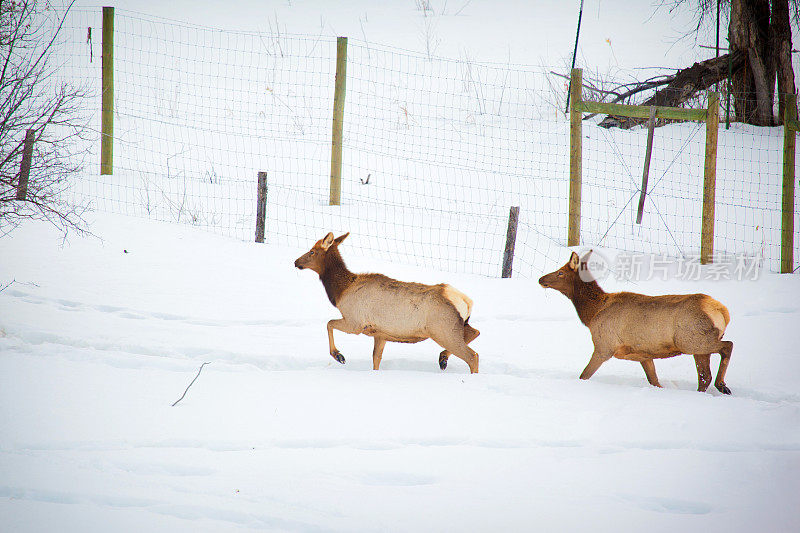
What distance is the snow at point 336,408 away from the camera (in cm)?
374

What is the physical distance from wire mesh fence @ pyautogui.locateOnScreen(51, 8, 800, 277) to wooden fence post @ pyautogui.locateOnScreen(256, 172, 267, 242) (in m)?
0.61

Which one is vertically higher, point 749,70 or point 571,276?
point 749,70

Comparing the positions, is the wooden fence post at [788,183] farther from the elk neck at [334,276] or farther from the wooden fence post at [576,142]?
the elk neck at [334,276]

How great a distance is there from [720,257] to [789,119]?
215cm

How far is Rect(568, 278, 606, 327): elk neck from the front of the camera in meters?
6.06

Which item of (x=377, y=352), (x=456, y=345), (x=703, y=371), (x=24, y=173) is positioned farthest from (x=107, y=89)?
(x=703, y=371)

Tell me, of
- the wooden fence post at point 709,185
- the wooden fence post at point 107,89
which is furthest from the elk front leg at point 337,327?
the wooden fence post at point 107,89

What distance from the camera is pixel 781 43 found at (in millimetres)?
14305

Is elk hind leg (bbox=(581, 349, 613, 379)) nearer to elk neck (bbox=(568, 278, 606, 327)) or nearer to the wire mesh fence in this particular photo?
elk neck (bbox=(568, 278, 606, 327))

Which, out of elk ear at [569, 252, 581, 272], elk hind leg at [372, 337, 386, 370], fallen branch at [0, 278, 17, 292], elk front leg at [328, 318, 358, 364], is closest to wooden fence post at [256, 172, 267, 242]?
fallen branch at [0, 278, 17, 292]

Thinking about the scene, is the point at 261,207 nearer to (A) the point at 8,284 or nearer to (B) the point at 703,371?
(A) the point at 8,284

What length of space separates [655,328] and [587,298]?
761mm

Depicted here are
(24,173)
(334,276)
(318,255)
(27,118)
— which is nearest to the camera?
(334,276)

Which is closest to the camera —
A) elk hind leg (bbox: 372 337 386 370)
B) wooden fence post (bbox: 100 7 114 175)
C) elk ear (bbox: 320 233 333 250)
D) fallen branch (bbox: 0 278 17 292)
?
elk hind leg (bbox: 372 337 386 370)
